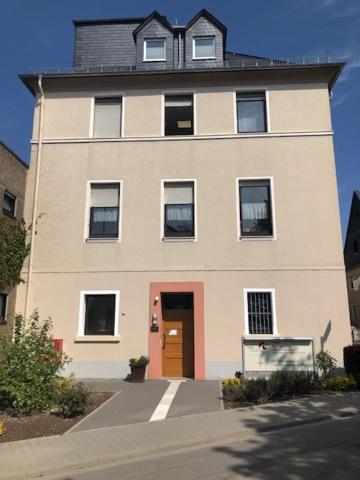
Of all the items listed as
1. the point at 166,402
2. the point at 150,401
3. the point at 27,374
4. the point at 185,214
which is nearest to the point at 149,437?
the point at 166,402

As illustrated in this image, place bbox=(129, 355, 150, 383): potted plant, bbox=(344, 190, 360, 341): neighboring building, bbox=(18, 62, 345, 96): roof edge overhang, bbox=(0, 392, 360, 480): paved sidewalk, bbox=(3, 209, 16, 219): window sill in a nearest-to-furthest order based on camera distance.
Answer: bbox=(0, 392, 360, 480): paved sidewalk, bbox=(129, 355, 150, 383): potted plant, bbox=(3, 209, 16, 219): window sill, bbox=(18, 62, 345, 96): roof edge overhang, bbox=(344, 190, 360, 341): neighboring building

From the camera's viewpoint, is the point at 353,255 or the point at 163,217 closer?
the point at 163,217

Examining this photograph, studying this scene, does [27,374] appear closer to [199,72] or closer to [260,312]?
[260,312]

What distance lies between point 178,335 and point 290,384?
15.4 ft

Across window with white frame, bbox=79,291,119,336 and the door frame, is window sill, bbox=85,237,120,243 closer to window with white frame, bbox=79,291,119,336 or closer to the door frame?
window with white frame, bbox=79,291,119,336

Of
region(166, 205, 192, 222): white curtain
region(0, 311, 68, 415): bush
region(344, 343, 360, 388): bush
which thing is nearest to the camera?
region(0, 311, 68, 415): bush

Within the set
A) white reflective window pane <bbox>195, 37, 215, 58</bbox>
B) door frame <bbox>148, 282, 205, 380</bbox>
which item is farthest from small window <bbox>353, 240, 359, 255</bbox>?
door frame <bbox>148, 282, 205, 380</bbox>

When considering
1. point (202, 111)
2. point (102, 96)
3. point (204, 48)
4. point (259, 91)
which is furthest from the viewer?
point (204, 48)

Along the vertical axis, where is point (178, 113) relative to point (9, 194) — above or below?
above

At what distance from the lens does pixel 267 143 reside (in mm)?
15188

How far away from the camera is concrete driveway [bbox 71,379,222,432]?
29.3ft

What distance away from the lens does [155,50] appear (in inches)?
675

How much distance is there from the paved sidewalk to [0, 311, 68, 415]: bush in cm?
179

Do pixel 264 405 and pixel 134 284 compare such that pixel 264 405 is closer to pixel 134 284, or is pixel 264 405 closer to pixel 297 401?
pixel 297 401
